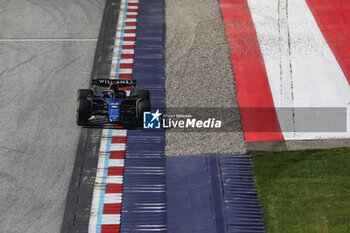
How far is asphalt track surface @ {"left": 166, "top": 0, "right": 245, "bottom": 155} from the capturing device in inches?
487

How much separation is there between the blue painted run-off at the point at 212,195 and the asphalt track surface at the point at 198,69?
1.70 feet

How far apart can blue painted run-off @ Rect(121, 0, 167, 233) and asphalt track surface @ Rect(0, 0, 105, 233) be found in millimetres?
1810

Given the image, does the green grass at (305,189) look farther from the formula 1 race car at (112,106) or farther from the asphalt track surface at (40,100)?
the asphalt track surface at (40,100)

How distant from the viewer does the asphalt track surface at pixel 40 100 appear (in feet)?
35.8

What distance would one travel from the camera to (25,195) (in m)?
11.0

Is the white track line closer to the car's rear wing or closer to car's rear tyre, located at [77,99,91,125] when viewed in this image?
the car's rear wing

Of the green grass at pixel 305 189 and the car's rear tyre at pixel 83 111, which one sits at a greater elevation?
the car's rear tyre at pixel 83 111

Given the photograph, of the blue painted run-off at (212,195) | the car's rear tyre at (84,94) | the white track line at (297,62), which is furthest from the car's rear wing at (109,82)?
the white track line at (297,62)

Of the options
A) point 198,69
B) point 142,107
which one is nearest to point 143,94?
point 142,107

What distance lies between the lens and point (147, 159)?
39.7 feet

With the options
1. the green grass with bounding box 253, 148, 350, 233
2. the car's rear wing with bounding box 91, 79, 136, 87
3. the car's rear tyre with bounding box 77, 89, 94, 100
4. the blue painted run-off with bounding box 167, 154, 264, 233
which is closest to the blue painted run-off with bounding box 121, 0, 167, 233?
the blue painted run-off with bounding box 167, 154, 264, 233

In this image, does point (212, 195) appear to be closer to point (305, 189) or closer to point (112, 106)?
point (305, 189)

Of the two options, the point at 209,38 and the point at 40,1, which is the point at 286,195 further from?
the point at 40,1

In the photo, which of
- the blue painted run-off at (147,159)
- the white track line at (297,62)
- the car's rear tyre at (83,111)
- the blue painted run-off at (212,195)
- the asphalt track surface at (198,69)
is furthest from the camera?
the white track line at (297,62)
